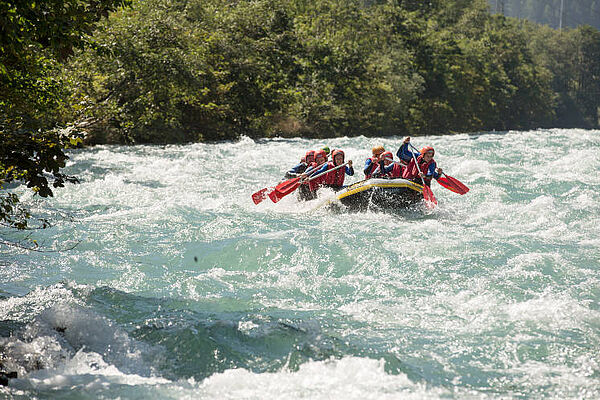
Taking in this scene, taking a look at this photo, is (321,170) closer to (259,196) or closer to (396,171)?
(259,196)

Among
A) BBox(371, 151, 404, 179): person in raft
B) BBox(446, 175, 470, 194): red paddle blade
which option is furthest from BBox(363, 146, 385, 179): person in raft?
BBox(446, 175, 470, 194): red paddle blade

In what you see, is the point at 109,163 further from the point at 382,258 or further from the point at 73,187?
the point at 382,258

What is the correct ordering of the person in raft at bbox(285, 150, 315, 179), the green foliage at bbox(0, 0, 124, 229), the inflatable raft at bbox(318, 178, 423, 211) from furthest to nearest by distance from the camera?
the person in raft at bbox(285, 150, 315, 179), the inflatable raft at bbox(318, 178, 423, 211), the green foliage at bbox(0, 0, 124, 229)

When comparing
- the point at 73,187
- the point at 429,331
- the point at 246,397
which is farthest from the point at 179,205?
the point at 246,397

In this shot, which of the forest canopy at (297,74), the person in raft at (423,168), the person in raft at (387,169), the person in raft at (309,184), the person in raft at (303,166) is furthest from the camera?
the forest canopy at (297,74)

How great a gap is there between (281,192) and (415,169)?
94.3 inches

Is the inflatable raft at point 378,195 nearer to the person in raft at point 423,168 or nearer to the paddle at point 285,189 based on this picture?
the person in raft at point 423,168

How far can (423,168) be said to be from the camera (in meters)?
11.1

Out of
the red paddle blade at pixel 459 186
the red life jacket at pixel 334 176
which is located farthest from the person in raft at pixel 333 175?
the red paddle blade at pixel 459 186

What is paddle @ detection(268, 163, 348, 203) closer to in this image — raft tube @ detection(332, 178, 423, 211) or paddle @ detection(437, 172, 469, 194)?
raft tube @ detection(332, 178, 423, 211)

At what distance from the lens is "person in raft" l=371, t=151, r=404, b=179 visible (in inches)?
426

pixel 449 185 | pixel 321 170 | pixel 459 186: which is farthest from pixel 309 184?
pixel 459 186

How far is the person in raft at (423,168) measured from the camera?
35.9 feet

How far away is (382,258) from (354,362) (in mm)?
3183
